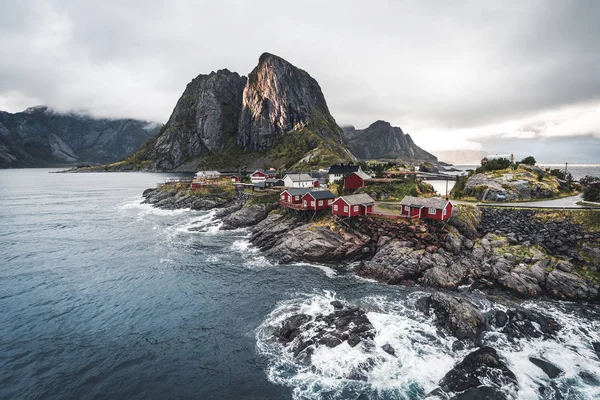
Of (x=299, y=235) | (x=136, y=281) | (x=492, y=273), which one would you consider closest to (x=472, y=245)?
(x=492, y=273)

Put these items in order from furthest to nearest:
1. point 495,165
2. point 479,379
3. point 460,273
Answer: point 495,165 < point 460,273 < point 479,379

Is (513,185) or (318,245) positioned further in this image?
(513,185)

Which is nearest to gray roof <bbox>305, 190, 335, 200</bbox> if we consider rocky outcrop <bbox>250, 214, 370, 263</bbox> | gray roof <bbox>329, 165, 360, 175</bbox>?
rocky outcrop <bbox>250, 214, 370, 263</bbox>

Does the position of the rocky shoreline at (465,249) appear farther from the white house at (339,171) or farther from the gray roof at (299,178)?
the white house at (339,171)

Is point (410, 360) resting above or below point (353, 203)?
below

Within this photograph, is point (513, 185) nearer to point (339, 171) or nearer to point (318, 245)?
point (318, 245)

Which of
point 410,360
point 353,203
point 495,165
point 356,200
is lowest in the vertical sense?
point 410,360

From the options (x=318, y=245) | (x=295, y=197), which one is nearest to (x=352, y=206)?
(x=318, y=245)
